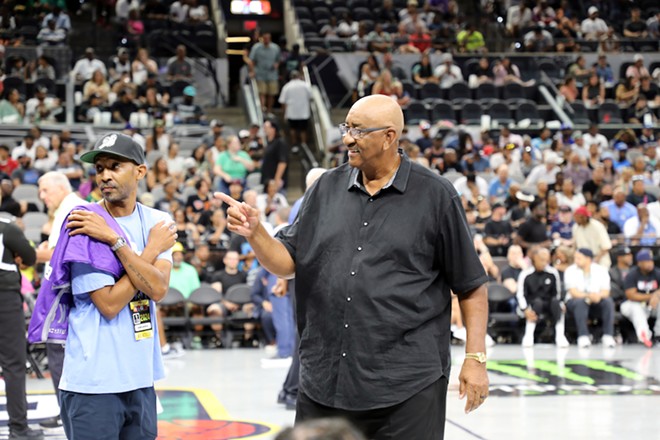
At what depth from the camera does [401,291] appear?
4.23m

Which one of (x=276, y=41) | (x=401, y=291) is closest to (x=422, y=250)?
(x=401, y=291)

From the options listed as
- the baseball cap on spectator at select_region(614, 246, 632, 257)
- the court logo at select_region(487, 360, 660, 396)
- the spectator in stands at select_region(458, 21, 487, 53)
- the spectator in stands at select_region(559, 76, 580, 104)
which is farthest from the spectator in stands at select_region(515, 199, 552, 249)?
the spectator in stands at select_region(458, 21, 487, 53)

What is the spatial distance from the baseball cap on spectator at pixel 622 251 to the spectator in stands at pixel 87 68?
403 inches

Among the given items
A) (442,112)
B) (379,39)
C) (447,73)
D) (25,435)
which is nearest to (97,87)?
(442,112)

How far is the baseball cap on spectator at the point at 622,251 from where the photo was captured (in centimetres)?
1564

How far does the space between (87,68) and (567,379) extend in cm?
1284

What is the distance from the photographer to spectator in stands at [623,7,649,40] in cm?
2638

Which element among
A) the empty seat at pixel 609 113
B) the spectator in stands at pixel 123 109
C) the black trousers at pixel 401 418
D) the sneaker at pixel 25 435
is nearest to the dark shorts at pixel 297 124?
the spectator in stands at pixel 123 109

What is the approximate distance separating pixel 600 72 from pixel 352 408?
2075 cm

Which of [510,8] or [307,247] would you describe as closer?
[307,247]

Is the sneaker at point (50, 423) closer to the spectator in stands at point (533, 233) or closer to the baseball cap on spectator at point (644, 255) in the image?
the spectator in stands at point (533, 233)

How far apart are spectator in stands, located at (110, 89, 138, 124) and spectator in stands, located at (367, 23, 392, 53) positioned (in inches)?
241

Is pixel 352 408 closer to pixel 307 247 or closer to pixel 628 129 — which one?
pixel 307 247

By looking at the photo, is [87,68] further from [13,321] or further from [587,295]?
[13,321]
